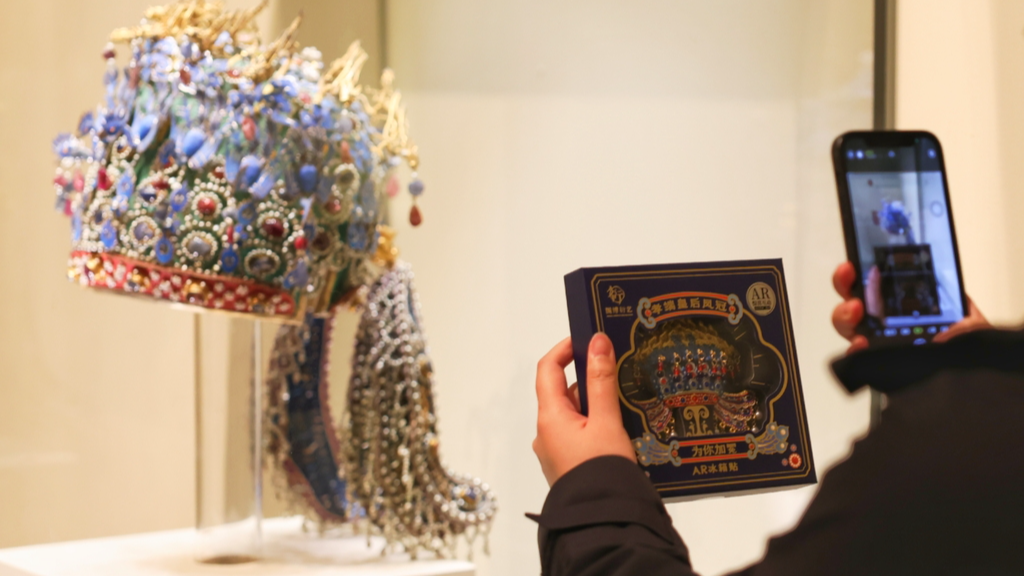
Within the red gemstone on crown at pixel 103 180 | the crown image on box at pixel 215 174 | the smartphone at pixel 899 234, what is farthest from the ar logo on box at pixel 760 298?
the red gemstone on crown at pixel 103 180

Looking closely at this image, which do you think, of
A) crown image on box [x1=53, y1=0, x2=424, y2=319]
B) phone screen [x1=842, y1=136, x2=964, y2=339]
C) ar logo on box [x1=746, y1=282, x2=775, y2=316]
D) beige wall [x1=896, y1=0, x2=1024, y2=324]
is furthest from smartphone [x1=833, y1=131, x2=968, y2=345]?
crown image on box [x1=53, y1=0, x2=424, y2=319]

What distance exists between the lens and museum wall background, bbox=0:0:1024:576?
49.4 inches

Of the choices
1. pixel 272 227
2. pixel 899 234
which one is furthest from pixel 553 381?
pixel 272 227

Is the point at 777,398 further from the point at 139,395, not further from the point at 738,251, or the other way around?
the point at 139,395

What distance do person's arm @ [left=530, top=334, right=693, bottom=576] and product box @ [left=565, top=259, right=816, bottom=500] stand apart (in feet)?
0.06

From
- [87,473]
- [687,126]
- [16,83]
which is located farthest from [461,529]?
[16,83]

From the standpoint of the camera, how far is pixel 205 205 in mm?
1226

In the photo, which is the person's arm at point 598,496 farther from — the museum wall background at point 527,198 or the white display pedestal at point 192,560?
the white display pedestal at point 192,560

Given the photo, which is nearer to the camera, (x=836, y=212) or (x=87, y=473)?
(x=836, y=212)

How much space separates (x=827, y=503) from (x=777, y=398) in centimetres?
25

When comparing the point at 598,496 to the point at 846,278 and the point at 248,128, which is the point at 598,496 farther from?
the point at 248,128

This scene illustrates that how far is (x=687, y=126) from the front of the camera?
1.45m

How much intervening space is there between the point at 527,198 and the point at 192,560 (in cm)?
74

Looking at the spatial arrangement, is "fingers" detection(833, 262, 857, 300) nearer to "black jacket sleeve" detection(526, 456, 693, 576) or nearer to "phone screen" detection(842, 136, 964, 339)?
"phone screen" detection(842, 136, 964, 339)
